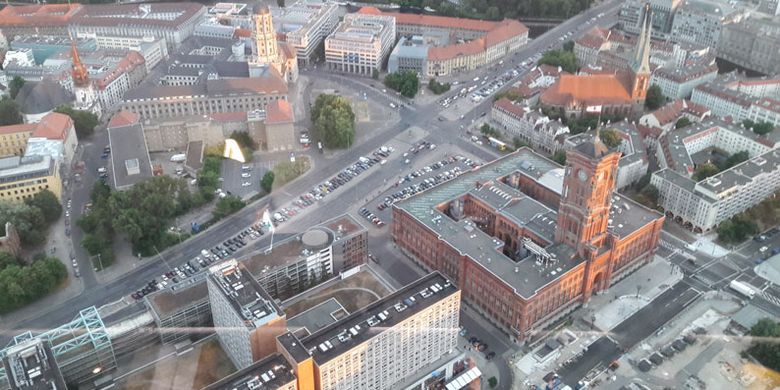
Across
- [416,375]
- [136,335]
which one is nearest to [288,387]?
[416,375]

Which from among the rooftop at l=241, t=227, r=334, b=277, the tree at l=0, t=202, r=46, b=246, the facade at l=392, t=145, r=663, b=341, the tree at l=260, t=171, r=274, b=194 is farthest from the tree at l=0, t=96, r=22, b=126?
the facade at l=392, t=145, r=663, b=341

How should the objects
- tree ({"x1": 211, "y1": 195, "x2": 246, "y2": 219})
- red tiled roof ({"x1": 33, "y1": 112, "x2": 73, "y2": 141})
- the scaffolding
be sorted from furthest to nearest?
red tiled roof ({"x1": 33, "y1": 112, "x2": 73, "y2": 141})
tree ({"x1": 211, "y1": 195, "x2": 246, "y2": 219})
the scaffolding

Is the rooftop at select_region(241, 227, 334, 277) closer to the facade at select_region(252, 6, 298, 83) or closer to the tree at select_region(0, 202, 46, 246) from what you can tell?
the tree at select_region(0, 202, 46, 246)

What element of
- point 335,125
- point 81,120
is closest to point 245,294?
point 335,125

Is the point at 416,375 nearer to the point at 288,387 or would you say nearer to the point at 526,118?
the point at 288,387

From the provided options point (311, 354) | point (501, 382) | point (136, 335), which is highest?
point (311, 354)

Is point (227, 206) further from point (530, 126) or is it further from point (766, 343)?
point (766, 343)

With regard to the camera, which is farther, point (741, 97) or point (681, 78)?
point (681, 78)
